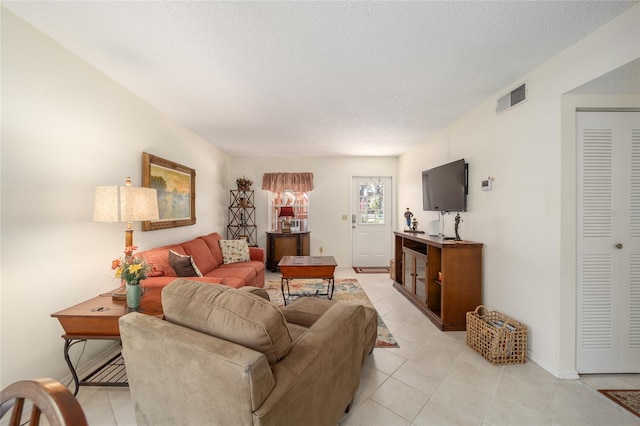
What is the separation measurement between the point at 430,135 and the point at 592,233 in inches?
98.6

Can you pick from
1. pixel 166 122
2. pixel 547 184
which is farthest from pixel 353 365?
pixel 166 122

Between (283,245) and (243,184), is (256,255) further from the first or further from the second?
(243,184)

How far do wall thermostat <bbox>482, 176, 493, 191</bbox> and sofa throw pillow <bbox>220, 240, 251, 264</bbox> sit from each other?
128 inches

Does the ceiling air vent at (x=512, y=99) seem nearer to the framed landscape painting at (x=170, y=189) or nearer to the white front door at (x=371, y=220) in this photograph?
the white front door at (x=371, y=220)

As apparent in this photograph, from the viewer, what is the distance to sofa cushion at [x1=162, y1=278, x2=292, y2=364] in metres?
1.04

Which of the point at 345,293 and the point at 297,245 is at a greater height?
the point at 297,245

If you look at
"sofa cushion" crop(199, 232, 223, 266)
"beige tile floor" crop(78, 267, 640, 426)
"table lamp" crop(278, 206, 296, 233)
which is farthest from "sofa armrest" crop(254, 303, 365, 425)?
"table lamp" crop(278, 206, 296, 233)

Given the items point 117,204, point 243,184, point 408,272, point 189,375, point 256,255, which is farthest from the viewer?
point 243,184

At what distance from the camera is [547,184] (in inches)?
80.6

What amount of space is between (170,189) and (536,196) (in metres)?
3.85

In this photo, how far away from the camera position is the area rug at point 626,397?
1652mm

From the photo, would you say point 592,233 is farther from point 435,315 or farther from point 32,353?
point 32,353

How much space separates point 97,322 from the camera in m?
1.64

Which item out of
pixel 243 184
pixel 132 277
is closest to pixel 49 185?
pixel 132 277
